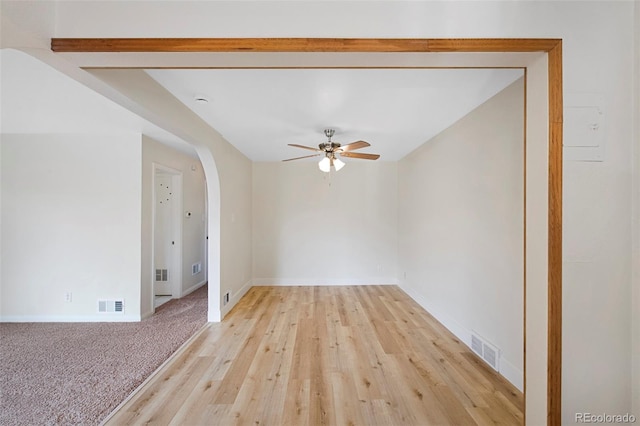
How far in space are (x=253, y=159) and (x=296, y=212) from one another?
1.31m

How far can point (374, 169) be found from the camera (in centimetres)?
484

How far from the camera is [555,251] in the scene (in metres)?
1.14

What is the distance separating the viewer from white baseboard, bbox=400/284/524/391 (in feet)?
6.24

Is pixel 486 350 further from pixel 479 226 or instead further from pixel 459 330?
pixel 479 226

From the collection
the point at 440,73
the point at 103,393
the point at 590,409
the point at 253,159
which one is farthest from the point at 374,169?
the point at 103,393

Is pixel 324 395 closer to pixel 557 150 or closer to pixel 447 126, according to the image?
pixel 557 150

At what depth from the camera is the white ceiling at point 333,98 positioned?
71.5 inches

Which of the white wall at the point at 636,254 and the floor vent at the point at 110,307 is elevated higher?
the white wall at the point at 636,254

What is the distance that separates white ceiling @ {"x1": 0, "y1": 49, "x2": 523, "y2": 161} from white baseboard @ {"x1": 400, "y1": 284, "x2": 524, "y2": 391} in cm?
229

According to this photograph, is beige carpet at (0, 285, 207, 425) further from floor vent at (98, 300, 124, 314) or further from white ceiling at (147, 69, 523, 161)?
white ceiling at (147, 69, 523, 161)

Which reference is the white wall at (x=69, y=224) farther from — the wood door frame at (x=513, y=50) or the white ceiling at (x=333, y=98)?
the wood door frame at (x=513, y=50)

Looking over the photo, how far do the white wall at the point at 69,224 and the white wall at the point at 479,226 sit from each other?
12.9 ft

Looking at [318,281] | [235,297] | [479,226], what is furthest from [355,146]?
[318,281]

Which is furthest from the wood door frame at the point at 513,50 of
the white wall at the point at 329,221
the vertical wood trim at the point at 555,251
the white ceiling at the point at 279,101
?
the white wall at the point at 329,221
